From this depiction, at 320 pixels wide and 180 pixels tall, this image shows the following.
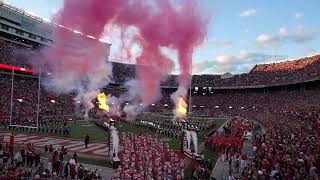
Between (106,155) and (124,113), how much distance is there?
31.3m

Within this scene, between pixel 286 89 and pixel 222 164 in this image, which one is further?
pixel 286 89

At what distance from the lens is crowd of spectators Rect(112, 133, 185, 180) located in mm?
14591

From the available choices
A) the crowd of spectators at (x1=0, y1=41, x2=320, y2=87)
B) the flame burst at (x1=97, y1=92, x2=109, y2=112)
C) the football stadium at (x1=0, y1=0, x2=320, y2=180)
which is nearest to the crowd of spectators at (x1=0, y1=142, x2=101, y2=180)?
the football stadium at (x1=0, y1=0, x2=320, y2=180)

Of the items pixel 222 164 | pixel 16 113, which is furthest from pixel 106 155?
pixel 16 113

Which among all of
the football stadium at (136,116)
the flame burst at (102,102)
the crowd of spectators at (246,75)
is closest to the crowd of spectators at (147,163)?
the football stadium at (136,116)

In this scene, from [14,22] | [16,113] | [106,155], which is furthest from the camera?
[14,22]

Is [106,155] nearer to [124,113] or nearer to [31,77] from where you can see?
[124,113]

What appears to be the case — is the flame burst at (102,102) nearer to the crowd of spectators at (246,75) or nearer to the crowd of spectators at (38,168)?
the crowd of spectators at (246,75)

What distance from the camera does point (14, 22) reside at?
8688 cm

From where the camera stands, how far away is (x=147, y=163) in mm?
16938

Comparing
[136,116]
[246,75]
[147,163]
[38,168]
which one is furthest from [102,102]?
[246,75]

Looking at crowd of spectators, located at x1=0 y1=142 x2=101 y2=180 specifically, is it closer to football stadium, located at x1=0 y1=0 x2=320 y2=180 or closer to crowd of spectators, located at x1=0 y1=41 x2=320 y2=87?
→ football stadium, located at x1=0 y1=0 x2=320 y2=180

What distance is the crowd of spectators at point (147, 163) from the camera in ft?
47.9

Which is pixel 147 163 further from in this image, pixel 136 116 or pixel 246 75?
pixel 246 75
